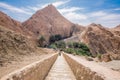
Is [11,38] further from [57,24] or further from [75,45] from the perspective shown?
[57,24]

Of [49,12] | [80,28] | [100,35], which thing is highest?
[49,12]

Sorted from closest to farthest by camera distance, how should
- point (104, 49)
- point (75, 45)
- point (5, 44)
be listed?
1. point (5, 44)
2. point (104, 49)
3. point (75, 45)

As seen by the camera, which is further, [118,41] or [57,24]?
[57,24]

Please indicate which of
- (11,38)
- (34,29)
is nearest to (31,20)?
(34,29)

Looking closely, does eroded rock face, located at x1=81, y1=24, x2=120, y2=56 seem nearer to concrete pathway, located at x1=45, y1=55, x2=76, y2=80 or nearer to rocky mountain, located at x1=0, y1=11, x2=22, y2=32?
rocky mountain, located at x1=0, y1=11, x2=22, y2=32

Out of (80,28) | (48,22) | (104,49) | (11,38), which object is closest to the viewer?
(11,38)

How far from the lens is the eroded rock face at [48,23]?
340 ft

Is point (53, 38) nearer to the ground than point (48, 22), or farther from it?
nearer to the ground

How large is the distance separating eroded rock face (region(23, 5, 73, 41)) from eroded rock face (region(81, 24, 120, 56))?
30.2 meters

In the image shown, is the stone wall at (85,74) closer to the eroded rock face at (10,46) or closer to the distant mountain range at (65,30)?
the eroded rock face at (10,46)

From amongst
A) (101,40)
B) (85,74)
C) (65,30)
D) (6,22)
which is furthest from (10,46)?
(65,30)

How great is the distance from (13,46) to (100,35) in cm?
6243

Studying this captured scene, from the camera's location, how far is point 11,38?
23.5 meters

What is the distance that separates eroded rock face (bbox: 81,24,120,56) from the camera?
73.9 metres
